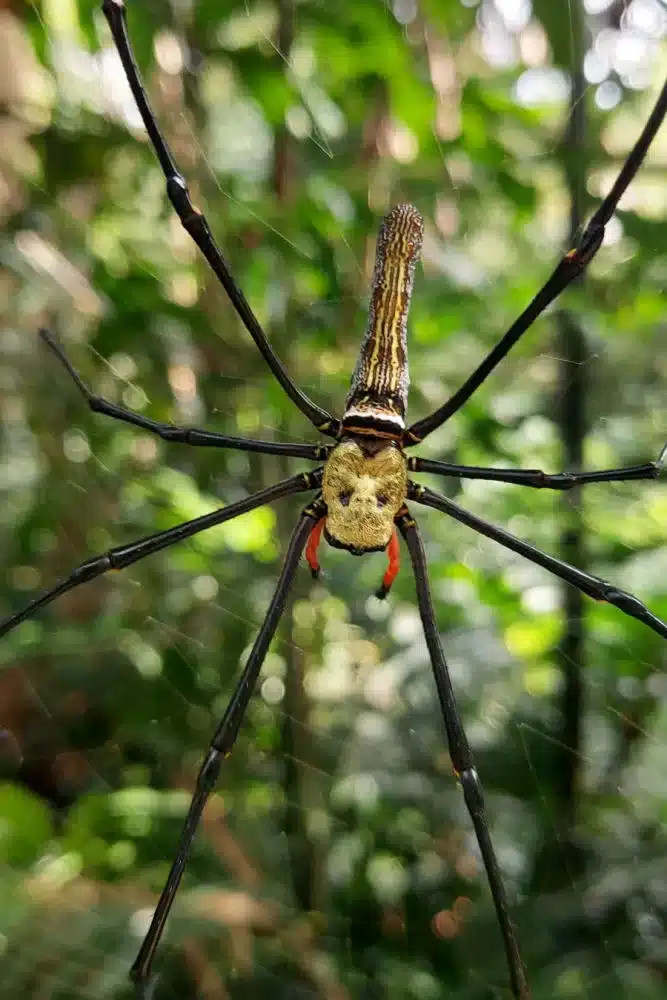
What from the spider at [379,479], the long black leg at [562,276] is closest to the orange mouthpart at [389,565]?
the spider at [379,479]

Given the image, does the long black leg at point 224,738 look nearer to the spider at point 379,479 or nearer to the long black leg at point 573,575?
the spider at point 379,479

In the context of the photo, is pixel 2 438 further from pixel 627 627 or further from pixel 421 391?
pixel 627 627

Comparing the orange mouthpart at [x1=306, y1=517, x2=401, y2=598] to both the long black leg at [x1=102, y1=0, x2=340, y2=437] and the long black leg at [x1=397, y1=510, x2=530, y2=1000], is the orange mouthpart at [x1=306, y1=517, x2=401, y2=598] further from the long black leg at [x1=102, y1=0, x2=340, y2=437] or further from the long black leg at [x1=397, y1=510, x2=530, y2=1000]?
the long black leg at [x1=102, y1=0, x2=340, y2=437]

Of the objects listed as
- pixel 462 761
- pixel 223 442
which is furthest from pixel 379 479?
pixel 462 761

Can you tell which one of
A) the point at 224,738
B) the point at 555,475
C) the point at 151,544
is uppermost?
the point at 555,475

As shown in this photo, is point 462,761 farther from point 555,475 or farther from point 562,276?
point 562,276

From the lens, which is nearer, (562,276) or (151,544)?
(562,276)

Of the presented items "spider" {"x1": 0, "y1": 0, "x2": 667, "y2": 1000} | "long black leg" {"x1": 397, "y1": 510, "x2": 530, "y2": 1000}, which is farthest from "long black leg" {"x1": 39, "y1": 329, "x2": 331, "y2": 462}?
"long black leg" {"x1": 397, "y1": 510, "x2": 530, "y2": 1000}
